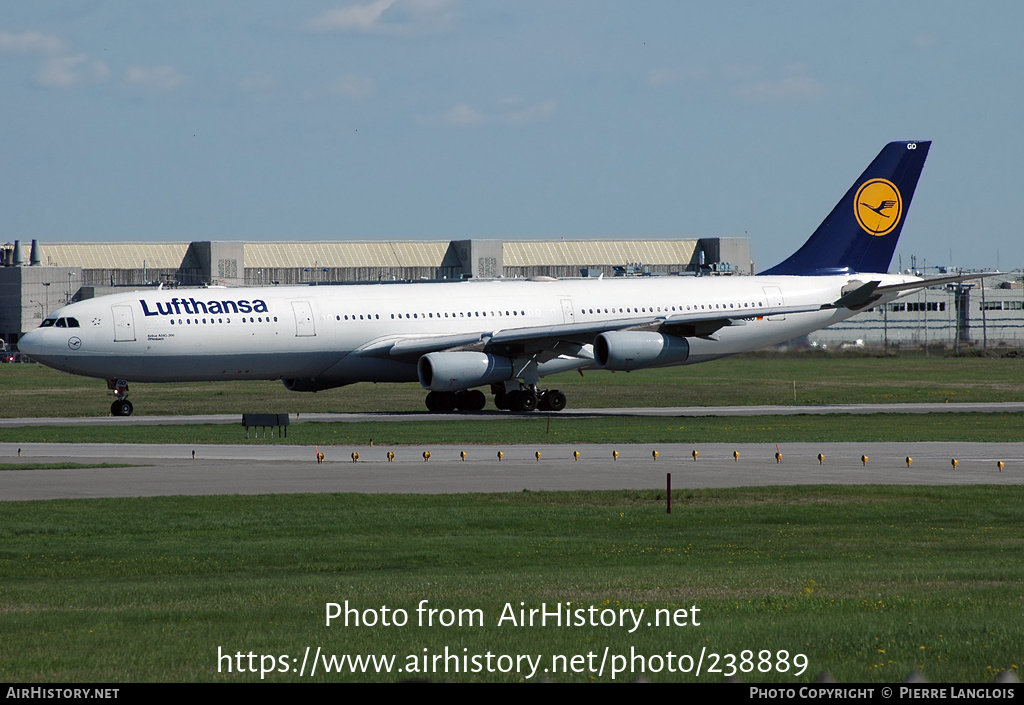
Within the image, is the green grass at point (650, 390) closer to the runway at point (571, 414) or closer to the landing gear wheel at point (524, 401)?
the runway at point (571, 414)

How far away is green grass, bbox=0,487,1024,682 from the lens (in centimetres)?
1231

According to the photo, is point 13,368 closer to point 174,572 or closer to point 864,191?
point 864,191

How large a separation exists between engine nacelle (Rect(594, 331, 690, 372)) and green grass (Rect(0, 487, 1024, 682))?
21902 mm

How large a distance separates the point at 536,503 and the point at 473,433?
16.9 metres

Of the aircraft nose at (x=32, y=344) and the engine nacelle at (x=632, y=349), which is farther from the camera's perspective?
the engine nacelle at (x=632, y=349)

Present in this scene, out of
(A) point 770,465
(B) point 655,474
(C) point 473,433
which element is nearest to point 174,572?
(B) point 655,474

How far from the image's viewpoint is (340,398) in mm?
63281

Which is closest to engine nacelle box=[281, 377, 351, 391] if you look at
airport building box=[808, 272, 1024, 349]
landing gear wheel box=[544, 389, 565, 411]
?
landing gear wheel box=[544, 389, 565, 411]

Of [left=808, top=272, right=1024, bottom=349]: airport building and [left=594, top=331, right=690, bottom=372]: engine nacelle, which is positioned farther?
[left=808, top=272, right=1024, bottom=349]: airport building

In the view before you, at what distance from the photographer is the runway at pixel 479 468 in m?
28.1

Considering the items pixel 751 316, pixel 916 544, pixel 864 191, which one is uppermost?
pixel 864 191

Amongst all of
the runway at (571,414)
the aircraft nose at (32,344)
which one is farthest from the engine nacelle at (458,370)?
the aircraft nose at (32,344)

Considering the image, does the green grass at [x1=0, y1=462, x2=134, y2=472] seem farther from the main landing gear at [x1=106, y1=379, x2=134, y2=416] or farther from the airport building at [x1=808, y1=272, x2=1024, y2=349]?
the airport building at [x1=808, y1=272, x2=1024, y2=349]

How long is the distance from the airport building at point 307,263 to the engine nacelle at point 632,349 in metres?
69.0
